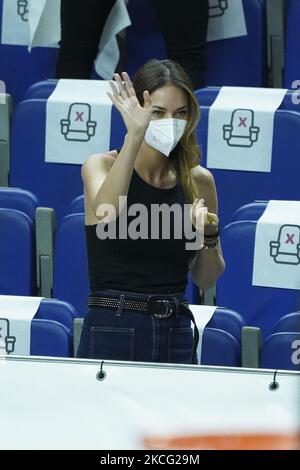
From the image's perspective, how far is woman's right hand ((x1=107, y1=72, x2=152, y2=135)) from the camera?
1911 millimetres

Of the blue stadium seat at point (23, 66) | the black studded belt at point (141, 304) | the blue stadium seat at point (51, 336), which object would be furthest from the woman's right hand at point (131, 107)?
the blue stadium seat at point (23, 66)

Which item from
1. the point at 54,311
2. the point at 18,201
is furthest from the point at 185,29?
the point at 54,311

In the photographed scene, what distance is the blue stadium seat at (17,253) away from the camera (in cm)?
258

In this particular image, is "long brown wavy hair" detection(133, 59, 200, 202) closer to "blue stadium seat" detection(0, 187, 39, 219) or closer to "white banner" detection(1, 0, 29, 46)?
"blue stadium seat" detection(0, 187, 39, 219)

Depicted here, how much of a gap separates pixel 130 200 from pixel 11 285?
29.0 inches

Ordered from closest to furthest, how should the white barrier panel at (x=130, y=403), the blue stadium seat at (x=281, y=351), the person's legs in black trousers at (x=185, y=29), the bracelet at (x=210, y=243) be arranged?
the white barrier panel at (x=130, y=403) → the bracelet at (x=210, y=243) → the blue stadium seat at (x=281, y=351) → the person's legs in black trousers at (x=185, y=29)

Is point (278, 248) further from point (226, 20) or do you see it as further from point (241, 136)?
point (226, 20)

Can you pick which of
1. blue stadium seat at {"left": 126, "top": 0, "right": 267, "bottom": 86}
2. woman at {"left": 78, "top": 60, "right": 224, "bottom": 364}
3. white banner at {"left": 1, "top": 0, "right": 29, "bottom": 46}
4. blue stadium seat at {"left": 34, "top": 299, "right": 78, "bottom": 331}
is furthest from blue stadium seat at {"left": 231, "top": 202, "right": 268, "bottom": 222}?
white banner at {"left": 1, "top": 0, "right": 29, "bottom": 46}

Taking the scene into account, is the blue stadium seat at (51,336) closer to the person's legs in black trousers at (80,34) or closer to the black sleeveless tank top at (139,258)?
the black sleeveless tank top at (139,258)

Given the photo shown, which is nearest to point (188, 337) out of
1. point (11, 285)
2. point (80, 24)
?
point (11, 285)

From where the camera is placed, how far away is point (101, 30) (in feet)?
10.1

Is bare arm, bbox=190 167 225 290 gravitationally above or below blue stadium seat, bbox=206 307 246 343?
above

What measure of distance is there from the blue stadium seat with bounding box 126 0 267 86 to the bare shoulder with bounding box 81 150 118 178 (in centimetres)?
120

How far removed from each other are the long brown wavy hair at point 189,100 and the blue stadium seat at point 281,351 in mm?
401
